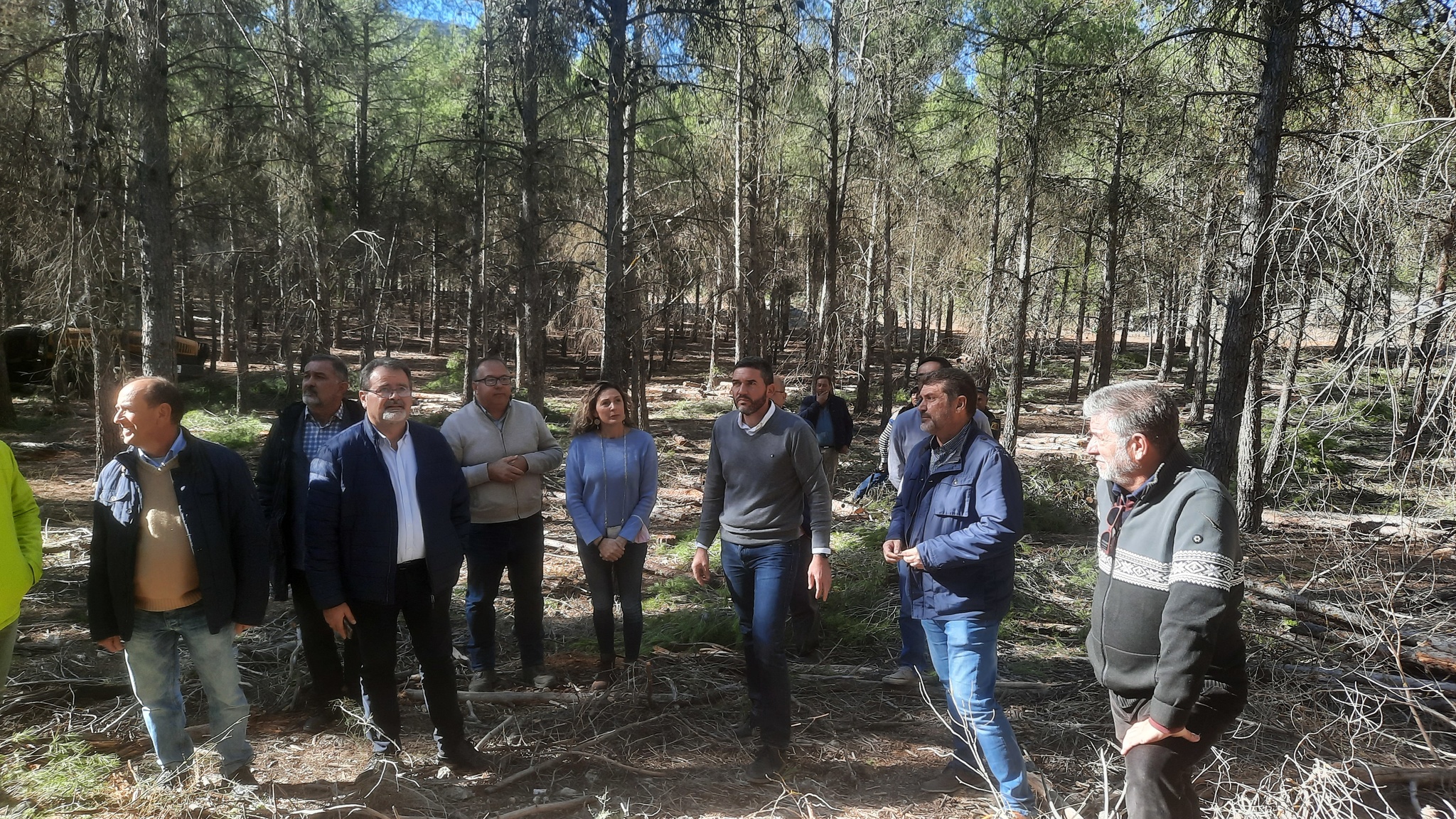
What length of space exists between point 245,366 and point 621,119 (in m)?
13.4

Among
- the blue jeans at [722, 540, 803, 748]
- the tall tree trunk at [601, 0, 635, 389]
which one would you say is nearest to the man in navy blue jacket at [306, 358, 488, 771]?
the blue jeans at [722, 540, 803, 748]

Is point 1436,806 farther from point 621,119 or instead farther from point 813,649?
point 621,119

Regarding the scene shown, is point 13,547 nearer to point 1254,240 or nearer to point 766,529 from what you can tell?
point 766,529

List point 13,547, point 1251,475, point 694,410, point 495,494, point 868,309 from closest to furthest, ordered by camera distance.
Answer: point 13,547
point 495,494
point 1251,475
point 868,309
point 694,410

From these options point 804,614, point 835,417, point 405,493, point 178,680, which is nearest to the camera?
point 178,680

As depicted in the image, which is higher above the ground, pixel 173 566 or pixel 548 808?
pixel 173 566

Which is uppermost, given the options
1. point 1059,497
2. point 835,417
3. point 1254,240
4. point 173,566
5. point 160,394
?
point 1254,240

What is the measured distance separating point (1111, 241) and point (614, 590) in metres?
12.1

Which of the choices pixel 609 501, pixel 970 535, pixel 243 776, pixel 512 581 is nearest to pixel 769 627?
pixel 970 535

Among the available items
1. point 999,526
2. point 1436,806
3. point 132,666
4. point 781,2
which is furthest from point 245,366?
point 1436,806

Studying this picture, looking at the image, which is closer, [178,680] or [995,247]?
[178,680]

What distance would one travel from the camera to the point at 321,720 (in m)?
4.30

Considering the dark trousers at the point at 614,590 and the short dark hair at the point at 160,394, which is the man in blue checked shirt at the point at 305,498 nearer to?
the short dark hair at the point at 160,394

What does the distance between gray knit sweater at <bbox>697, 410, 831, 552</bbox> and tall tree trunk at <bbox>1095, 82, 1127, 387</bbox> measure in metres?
5.71
